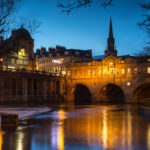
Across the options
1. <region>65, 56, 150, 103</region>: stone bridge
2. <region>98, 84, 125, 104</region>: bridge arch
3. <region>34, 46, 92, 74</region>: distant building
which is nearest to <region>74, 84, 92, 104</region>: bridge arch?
<region>65, 56, 150, 103</region>: stone bridge

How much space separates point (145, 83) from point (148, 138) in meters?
60.3

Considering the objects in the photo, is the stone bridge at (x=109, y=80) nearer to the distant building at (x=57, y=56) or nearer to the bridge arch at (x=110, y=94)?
the bridge arch at (x=110, y=94)

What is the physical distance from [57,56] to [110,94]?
34096 mm

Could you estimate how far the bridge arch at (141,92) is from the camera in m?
76.2

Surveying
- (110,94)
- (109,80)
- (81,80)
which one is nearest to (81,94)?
(81,80)

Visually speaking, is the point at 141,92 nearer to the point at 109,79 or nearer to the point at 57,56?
the point at 109,79

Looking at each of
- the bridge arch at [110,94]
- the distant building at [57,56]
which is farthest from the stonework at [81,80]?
the distant building at [57,56]

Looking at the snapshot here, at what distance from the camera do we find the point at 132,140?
14219 millimetres

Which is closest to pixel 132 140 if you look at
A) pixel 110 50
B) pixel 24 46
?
pixel 24 46

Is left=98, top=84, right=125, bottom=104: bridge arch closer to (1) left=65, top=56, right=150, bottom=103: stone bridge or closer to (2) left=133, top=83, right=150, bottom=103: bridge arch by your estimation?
(1) left=65, top=56, right=150, bottom=103: stone bridge

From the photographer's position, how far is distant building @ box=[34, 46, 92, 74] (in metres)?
111

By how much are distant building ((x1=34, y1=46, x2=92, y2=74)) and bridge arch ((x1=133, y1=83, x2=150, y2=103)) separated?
1448 inches

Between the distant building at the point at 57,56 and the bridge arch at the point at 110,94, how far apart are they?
88.2 feet

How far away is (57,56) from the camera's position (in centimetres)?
11338
